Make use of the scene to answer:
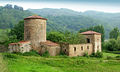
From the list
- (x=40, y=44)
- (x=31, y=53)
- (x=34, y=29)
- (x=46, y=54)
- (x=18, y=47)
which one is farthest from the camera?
(x=40, y=44)

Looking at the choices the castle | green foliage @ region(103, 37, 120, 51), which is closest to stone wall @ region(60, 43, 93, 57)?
the castle

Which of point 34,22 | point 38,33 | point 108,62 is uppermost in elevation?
point 34,22

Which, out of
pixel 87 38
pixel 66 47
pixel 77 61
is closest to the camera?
pixel 77 61

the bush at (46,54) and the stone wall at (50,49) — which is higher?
the stone wall at (50,49)

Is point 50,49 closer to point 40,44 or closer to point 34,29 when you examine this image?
point 40,44

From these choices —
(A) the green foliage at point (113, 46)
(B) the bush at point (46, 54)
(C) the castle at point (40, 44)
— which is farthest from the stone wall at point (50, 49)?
(A) the green foliage at point (113, 46)

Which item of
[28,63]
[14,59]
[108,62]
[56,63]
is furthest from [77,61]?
[14,59]

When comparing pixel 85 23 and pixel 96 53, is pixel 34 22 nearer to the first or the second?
pixel 96 53

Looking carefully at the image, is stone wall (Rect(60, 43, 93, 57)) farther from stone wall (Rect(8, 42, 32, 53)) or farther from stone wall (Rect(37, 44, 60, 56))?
stone wall (Rect(8, 42, 32, 53))

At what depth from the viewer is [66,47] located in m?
25.5

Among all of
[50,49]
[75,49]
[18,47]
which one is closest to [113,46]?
[75,49]

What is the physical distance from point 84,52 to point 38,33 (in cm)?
1005

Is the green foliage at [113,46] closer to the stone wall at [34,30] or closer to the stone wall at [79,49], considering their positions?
the stone wall at [79,49]

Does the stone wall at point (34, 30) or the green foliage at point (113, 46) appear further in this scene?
the green foliage at point (113, 46)
